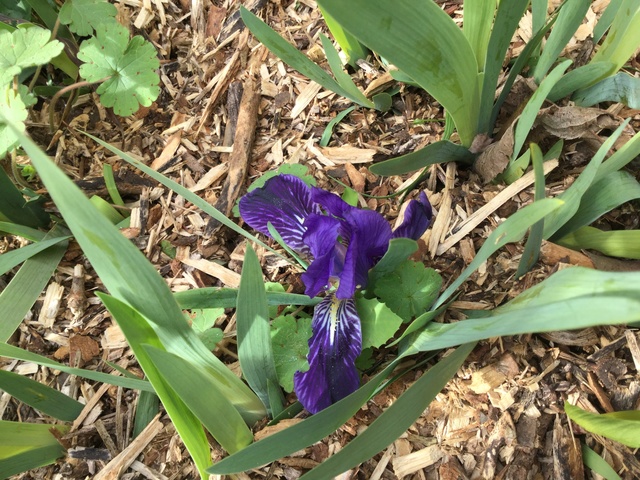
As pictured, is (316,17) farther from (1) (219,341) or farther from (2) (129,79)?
(1) (219,341)

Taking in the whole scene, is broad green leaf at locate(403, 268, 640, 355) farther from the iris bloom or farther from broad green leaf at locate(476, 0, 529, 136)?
broad green leaf at locate(476, 0, 529, 136)

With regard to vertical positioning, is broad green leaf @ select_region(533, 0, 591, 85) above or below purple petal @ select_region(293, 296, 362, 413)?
above

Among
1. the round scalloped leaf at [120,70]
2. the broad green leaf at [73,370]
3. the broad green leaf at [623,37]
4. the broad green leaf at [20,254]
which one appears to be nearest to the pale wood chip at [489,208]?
the broad green leaf at [623,37]

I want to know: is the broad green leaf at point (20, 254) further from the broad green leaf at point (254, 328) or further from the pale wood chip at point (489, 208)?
the pale wood chip at point (489, 208)

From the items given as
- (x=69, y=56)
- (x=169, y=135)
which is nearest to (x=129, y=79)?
(x=169, y=135)

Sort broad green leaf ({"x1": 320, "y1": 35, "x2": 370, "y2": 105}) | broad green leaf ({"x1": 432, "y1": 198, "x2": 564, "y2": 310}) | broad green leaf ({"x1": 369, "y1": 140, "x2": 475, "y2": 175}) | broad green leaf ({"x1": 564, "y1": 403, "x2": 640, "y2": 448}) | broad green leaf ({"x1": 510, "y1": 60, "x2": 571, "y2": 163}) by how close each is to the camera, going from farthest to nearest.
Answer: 1. broad green leaf ({"x1": 320, "y1": 35, "x2": 370, "y2": 105})
2. broad green leaf ({"x1": 369, "y1": 140, "x2": 475, "y2": 175})
3. broad green leaf ({"x1": 510, "y1": 60, "x2": 571, "y2": 163})
4. broad green leaf ({"x1": 564, "y1": 403, "x2": 640, "y2": 448})
5. broad green leaf ({"x1": 432, "y1": 198, "x2": 564, "y2": 310})

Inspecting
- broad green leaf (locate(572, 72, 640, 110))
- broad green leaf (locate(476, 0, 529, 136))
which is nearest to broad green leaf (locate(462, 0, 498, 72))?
broad green leaf (locate(476, 0, 529, 136))

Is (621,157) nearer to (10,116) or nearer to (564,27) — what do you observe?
(564,27)

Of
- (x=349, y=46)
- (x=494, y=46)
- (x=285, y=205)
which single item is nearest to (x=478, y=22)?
(x=494, y=46)

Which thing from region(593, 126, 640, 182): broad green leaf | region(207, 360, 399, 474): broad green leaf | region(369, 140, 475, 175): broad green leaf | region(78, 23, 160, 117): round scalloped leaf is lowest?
region(207, 360, 399, 474): broad green leaf
